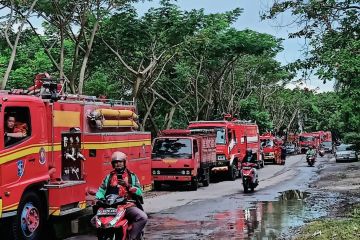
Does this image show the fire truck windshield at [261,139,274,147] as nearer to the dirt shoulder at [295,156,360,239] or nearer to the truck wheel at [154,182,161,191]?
the dirt shoulder at [295,156,360,239]

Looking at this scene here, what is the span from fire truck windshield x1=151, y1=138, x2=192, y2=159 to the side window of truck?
37.5ft

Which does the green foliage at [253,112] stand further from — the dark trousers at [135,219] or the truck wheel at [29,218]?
the dark trousers at [135,219]

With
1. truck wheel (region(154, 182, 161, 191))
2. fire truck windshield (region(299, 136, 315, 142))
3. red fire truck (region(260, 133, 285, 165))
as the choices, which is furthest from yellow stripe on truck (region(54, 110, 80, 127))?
fire truck windshield (region(299, 136, 315, 142))

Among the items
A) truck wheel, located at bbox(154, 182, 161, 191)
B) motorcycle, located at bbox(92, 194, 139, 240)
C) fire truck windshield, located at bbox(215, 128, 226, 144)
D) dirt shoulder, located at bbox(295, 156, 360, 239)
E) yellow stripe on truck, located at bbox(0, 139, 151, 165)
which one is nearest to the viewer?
motorcycle, located at bbox(92, 194, 139, 240)

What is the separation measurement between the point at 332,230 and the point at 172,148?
12.1 meters

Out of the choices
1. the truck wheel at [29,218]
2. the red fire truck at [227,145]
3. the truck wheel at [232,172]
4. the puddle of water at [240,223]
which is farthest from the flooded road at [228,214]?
the truck wheel at [232,172]

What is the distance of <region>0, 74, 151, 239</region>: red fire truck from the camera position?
361 inches

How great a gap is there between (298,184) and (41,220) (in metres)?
14.6

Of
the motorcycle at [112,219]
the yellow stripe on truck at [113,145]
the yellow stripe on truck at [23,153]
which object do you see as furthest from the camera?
the yellow stripe on truck at [113,145]

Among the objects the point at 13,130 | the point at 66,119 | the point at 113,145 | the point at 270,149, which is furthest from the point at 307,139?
the point at 13,130

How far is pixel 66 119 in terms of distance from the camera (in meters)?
11.4

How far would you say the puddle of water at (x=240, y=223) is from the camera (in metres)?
10.4

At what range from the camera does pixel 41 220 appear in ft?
32.8

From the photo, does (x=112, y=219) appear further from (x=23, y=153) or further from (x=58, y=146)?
(x=58, y=146)
